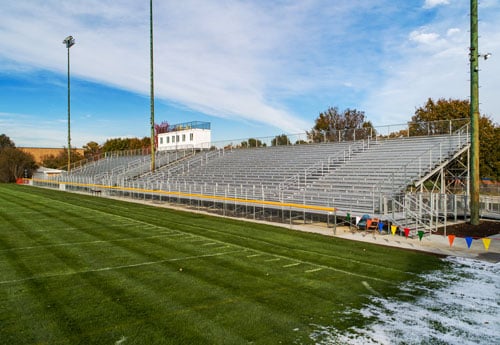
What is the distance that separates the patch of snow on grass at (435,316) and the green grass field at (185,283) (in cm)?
29

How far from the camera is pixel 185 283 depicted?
25.3 feet

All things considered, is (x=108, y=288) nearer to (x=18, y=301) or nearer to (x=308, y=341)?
(x=18, y=301)

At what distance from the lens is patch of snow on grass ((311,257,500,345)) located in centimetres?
533

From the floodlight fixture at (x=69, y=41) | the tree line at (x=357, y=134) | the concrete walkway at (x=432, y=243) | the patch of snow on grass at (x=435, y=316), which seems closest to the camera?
the patch of snow on grass at (x=435, y=316)

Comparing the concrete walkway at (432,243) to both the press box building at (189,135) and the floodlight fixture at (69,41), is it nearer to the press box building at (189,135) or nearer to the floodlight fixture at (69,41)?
the press box building at (189,135)

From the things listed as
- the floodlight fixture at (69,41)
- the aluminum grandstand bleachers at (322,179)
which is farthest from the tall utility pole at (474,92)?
the floodlight fixture at (69,41)

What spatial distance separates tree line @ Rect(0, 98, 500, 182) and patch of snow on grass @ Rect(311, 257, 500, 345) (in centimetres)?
1589

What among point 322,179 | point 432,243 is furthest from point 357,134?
point 432,243

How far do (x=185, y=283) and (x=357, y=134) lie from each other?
22614 mm

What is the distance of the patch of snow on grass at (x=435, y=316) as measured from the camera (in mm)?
5328

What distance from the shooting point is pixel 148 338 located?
205 inches

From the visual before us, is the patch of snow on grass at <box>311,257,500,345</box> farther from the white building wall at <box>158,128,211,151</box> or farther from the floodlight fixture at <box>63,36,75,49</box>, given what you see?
the floodlight fixture at <box>63,36,75,49</box>

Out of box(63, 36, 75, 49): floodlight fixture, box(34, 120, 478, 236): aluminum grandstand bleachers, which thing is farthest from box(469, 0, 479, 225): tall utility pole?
box(63, 36, 75, 49): floodlight fixture

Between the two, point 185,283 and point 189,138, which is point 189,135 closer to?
point 189,138
